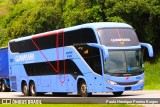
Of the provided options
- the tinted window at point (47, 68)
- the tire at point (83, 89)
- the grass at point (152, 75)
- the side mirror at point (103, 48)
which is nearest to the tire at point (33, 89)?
the tinted window at point (47, 68)

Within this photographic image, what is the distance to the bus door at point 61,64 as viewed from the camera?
25.7m

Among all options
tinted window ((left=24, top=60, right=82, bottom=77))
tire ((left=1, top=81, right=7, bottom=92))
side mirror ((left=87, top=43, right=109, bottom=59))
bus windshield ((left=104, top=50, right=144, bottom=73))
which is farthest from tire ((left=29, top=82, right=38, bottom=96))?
tire ((left=1, top=81, right=7, bottom=92))

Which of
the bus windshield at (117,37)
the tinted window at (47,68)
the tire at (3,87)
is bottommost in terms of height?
the tire at (3,87)

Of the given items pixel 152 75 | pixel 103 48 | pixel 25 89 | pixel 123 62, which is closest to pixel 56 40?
pixel 103 48

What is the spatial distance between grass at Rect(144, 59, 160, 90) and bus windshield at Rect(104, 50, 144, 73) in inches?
484

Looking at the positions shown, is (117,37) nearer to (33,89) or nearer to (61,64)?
(61,64)

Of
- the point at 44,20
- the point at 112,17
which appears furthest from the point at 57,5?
the point at 112,17

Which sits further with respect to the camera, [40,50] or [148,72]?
[148,72]

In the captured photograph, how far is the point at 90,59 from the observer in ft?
76.2

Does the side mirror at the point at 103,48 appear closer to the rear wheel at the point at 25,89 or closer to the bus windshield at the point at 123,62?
the bus windshield at the point at 123,62

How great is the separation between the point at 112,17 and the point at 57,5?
14.4 m

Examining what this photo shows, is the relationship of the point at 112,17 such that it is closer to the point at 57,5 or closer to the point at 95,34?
the point at 57,5

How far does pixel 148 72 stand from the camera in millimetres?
39906

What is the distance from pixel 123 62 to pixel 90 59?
170 cm
